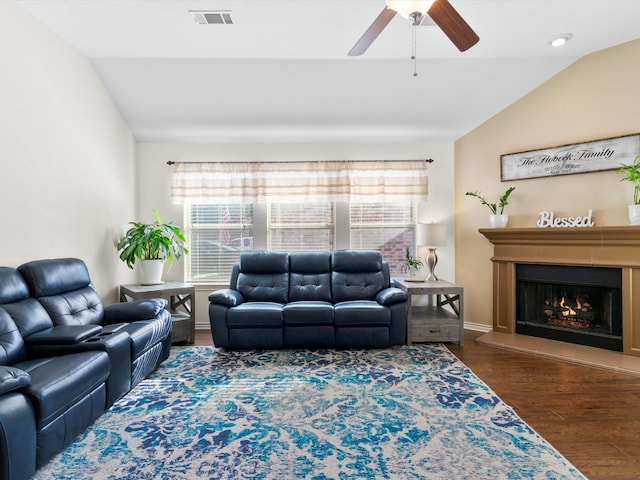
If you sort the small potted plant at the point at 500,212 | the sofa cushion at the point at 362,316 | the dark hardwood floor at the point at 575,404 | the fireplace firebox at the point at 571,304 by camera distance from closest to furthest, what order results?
the dark hardwood floor at the point at 575,404 → the fireplace firebox at the point at 571,304 → the sofa cushion at the point at 362,316 → the small potted plant at the point at 500,212

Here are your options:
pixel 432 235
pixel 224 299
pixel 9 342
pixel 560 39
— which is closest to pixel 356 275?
pixel 432 235

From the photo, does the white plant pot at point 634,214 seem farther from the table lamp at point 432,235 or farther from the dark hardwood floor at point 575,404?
the table lamp at point 432,235

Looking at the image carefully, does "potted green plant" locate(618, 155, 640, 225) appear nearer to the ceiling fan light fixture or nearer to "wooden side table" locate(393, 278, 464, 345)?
"wooden side table" locate(393, 278, 464, 345)

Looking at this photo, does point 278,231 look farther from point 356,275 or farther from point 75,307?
Answer: point 75,307

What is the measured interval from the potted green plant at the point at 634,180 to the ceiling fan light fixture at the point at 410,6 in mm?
2646

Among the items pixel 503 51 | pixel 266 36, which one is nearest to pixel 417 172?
pixel 503 51

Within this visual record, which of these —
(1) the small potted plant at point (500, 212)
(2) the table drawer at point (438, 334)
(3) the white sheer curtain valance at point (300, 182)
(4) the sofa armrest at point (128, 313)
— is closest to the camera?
(4) the sofa armrest at point (128, 313)

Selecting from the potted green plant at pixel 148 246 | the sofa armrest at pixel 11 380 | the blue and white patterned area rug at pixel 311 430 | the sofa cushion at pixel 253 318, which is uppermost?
the potted green plant at pixel 148 246

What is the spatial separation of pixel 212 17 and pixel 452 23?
1.94m

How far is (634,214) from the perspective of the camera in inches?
126

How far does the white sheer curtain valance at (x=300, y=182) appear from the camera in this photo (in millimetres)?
4637

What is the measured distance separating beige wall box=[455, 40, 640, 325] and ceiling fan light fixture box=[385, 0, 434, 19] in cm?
269

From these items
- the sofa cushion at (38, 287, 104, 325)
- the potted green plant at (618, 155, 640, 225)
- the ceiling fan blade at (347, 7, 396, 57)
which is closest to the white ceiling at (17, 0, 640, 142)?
the ceiling fan blade at (347, 7, 396, 57)

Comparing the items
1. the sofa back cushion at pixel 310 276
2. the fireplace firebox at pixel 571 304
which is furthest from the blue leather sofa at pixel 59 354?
the fireplace firebox at pixel 571 304
